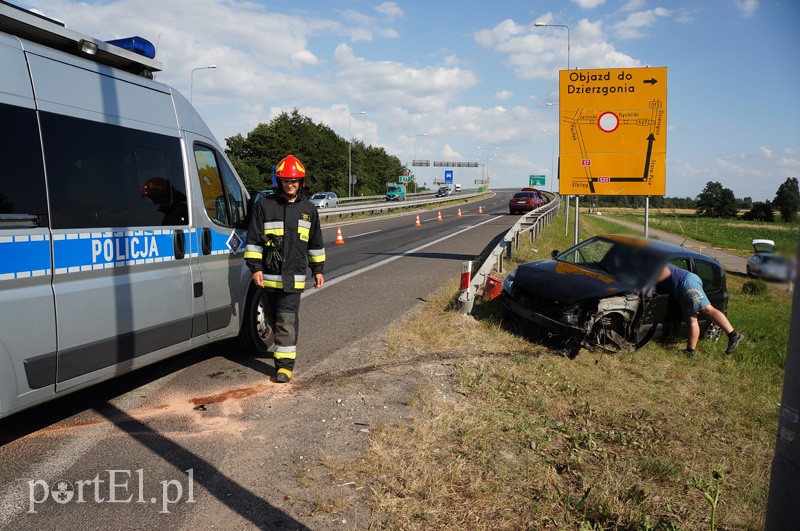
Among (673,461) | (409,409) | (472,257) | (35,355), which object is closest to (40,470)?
(35,355)

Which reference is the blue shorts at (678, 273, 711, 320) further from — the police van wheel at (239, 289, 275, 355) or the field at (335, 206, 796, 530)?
the police van wheel at (239, 289, 275, 355)

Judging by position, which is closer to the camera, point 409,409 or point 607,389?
point 409,409

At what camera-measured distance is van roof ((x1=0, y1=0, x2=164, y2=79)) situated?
363 cm

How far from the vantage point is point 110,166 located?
411cm

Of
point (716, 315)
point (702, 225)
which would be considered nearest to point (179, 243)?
point (702, 225)

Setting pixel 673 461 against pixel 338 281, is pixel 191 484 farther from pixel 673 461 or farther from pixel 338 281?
pixel 338 281

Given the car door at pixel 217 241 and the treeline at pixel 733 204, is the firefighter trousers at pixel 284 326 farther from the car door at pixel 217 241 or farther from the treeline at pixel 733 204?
the treeline at pixel 733 204

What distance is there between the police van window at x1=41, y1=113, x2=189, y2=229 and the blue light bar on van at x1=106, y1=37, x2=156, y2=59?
0.74 meters

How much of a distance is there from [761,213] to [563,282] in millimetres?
5175

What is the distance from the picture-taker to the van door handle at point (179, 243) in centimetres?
468

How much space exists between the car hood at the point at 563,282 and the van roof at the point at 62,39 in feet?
14.8

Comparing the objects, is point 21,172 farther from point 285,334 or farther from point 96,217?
point 285,334

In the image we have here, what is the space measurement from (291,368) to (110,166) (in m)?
2.21

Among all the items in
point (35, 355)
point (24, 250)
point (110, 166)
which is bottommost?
point (35, 355)
